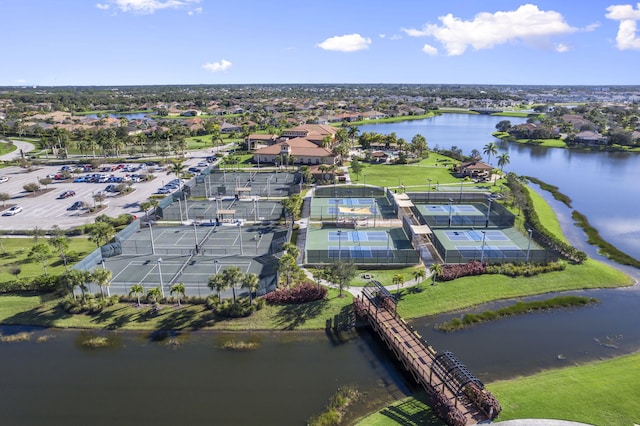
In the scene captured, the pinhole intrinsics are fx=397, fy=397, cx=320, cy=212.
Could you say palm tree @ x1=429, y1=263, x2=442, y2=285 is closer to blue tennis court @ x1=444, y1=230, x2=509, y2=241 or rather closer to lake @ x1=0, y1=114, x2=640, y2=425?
lake @ x1=0, y1=114, x2=640, y2=425

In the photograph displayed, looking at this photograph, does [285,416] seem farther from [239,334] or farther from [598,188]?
[598,188]

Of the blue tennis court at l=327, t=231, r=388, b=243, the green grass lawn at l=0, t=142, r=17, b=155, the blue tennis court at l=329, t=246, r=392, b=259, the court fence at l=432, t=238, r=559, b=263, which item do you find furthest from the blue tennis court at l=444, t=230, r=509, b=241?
the green grass lawn at l=0, t=142, r=17, b=155

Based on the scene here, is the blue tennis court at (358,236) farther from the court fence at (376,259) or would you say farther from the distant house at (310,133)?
the distant house at (310,133)

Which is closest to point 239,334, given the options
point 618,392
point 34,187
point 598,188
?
point 618,392

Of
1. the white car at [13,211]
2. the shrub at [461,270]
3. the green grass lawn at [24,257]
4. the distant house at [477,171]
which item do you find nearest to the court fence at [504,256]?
the shrub at [461,270]

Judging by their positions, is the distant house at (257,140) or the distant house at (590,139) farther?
the distant house at (590,139)
